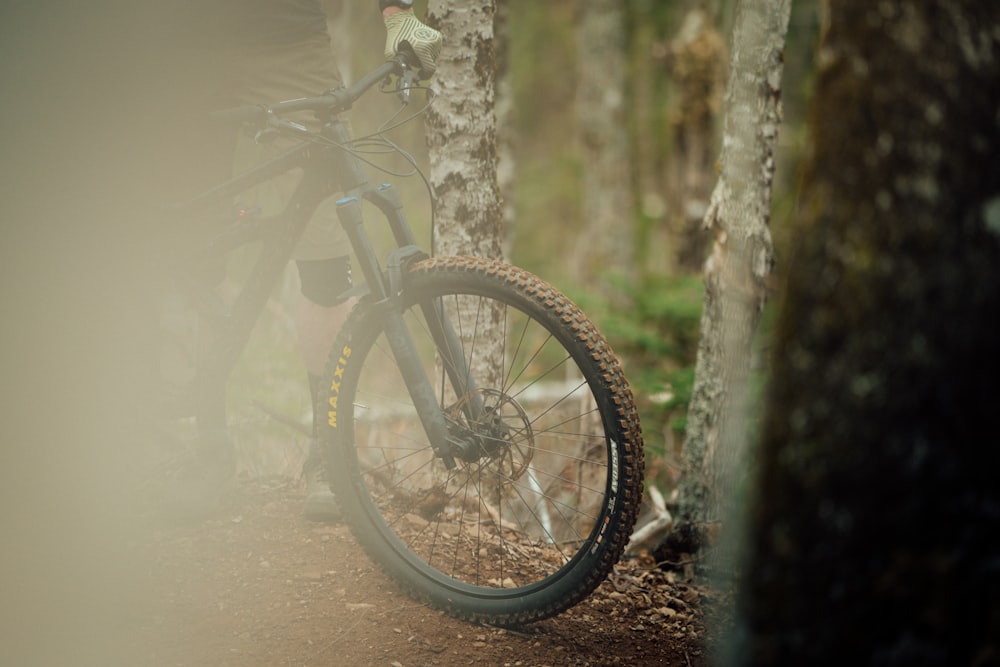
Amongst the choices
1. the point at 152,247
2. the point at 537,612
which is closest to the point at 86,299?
the point at 152,247

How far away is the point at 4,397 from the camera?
2832 mm

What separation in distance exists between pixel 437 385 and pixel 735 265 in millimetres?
1500

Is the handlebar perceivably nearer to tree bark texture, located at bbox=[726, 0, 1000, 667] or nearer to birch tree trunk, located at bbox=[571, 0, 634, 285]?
tree bark texture, located at bbox=[726, 0, 1000, 667]

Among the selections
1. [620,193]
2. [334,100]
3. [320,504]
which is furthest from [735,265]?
[620,193]

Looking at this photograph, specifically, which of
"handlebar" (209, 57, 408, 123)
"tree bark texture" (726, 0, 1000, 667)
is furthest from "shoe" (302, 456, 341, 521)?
"tree bark texture" (726, 0, 1000, 667)

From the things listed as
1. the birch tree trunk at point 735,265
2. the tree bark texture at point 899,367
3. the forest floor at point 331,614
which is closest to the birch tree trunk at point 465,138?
the birch tree trunk at point 735,265

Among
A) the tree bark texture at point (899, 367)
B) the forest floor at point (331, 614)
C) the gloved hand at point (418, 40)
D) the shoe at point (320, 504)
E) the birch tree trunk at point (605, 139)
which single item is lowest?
the forest floor at point (331, 614)

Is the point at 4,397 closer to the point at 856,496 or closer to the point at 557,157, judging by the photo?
the point at 856,496

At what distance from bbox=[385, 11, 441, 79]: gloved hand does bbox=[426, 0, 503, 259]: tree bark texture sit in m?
0.54

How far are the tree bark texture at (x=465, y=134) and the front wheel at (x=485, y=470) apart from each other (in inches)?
12.2

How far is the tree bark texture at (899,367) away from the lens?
4.27 ft

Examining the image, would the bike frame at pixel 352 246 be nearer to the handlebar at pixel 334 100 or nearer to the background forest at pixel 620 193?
the handlebar at pixel 334 100

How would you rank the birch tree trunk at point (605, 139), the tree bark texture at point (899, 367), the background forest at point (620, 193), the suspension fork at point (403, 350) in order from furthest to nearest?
the birch tree trunk at point (605, 139)
the background forest at point (620, 193)
the suspension fork at point (403, 350)
the tree bark texture at point (899, 367)

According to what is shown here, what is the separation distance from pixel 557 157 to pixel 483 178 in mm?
15271
